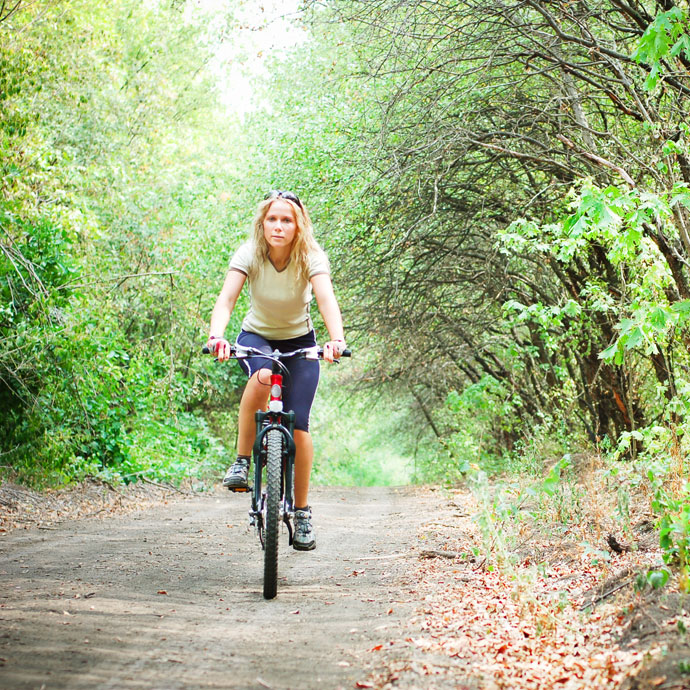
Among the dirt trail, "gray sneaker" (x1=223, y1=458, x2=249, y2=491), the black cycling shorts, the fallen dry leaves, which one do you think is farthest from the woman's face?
the fallen dry leaves

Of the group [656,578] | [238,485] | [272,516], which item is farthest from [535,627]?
[238,485]

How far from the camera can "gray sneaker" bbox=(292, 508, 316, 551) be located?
5199mm

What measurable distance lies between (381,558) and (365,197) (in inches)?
243

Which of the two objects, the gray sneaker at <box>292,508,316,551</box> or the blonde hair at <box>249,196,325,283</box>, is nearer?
the blonde hair at <box>249,196,325,283</box>

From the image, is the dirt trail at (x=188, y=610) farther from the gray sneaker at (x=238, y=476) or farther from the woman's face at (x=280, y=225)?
the woman's face at (x=280, y=225)

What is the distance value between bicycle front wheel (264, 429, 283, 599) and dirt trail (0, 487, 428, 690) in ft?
0.42

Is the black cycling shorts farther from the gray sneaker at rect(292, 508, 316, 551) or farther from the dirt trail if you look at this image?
the dirt trail

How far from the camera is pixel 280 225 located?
498cm

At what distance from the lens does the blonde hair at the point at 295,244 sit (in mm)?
5039

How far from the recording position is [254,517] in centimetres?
484

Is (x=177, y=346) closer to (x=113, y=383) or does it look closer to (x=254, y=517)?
(x=113, y=383)

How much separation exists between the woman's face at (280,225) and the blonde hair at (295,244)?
3cm

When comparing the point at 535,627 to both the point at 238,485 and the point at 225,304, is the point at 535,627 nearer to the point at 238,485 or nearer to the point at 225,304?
the point at 238,485

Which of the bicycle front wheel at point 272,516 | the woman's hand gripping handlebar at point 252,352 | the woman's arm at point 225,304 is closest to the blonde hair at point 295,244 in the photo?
the woman's arm at point 225,304
